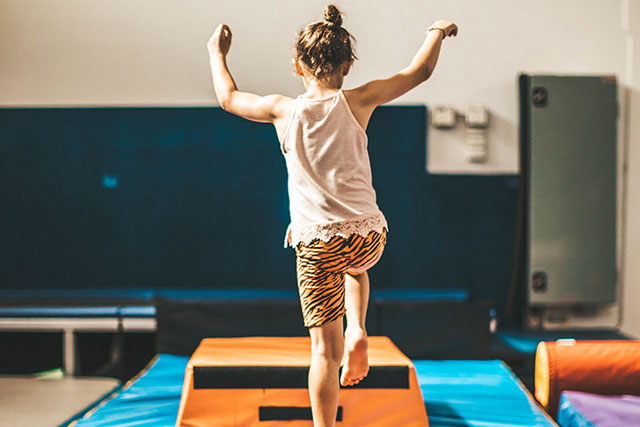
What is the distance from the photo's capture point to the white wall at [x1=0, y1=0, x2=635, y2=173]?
3.54m

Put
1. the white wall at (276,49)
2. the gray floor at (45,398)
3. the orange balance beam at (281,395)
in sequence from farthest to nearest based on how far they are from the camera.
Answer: the white wall at (276,49) → the gray floor at (45,398) → the orange balance beam at (281,395)

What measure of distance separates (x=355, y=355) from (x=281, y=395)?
2.07 ft

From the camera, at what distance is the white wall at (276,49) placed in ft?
11.6

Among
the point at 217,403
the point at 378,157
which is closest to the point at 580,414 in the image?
the point at 217,403

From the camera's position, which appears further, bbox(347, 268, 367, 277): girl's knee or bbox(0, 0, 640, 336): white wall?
bbox(0, 0, 640, 336): white wall

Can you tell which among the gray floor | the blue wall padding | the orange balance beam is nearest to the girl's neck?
the orange balance beam

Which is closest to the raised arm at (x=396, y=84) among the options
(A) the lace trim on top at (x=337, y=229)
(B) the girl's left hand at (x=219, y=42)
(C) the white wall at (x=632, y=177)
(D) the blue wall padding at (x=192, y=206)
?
(A) the lace trim on top at (x=337, y=229)

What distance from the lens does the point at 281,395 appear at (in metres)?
2.08

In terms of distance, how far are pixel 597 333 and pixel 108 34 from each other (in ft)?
12.6

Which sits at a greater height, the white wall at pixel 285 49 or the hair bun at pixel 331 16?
the white wall at pixel 285 49

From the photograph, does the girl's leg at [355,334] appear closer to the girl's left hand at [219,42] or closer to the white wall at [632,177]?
the girl's left hand at [219,42]

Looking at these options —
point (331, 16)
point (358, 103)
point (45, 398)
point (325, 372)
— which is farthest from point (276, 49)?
point (325, 372)

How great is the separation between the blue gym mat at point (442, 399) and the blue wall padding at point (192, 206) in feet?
3.11

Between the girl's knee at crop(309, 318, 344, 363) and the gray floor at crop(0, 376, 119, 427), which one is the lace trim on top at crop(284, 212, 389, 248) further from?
the gray floor at crop(0, 376, 119, 427)
